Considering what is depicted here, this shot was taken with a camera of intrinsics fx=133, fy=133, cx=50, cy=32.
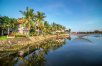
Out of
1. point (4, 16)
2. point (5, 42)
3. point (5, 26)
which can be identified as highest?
point (4, 16)

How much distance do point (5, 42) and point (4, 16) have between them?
79.3 feet

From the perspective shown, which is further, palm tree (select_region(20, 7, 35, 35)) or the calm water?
palm tree (select_region(20, 7, 35, 35))

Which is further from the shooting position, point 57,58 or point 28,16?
point 28,16

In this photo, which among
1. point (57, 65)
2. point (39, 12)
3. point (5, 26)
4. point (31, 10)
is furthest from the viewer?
point (39, 12)

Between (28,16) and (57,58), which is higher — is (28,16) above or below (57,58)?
above

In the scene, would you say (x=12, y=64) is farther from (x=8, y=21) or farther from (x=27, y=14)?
(x=27, y=14)

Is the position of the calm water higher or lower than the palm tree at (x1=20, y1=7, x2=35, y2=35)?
lower

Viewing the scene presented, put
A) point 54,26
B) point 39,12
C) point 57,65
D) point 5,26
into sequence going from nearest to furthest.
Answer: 1. point 57,65
2. point 5,26
3. point 39,12
4. point 54,26

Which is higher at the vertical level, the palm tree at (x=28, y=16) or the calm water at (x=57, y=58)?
the palm tree at (x=28, y=16)

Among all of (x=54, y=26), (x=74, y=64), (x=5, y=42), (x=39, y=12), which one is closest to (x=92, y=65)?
(x=74, y=64)

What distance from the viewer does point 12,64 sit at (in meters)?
23.5

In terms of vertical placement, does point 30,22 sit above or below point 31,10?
below

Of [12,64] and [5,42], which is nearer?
[12,64]

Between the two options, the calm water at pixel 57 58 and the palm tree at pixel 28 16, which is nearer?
the calm water at pixel 57 58
